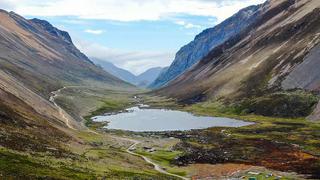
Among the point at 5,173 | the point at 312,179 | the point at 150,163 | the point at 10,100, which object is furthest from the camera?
the point at 10,100

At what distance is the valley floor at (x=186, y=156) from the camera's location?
77.9m

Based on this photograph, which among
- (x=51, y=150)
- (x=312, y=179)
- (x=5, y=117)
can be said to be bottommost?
(x=312, y=179)

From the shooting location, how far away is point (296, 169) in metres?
103

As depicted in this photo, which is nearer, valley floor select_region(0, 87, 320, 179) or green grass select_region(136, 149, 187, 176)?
valley floor select_region(0, 87, 320, 179)

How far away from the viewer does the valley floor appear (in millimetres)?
77888

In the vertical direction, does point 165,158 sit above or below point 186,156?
below

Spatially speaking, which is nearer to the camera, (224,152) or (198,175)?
(198,175)

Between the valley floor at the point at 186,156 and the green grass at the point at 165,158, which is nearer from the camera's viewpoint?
the valley floor at the point at 186,156

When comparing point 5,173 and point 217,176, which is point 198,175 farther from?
point 5,173

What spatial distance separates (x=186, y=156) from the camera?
409 feet

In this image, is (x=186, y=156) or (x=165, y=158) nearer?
(x=165, y=158)

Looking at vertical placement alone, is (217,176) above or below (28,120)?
below

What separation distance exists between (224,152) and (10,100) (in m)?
59.1

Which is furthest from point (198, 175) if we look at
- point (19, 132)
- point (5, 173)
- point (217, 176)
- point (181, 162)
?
point (5, 173)
